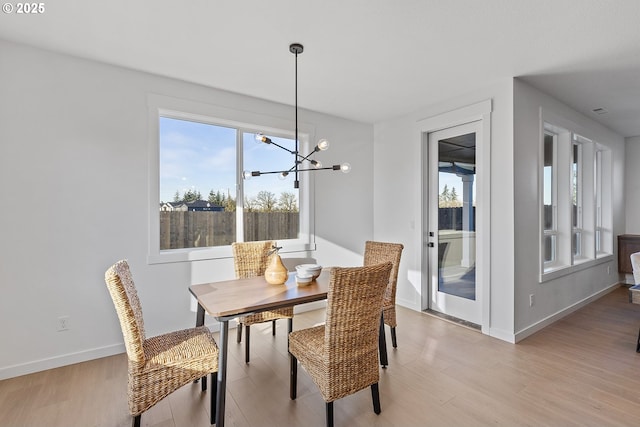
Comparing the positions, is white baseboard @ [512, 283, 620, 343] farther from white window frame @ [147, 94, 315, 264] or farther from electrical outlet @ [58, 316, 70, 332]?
electrical outlet @ [58, 316, 70, 332]

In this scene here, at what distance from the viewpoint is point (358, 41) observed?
2.41 meters

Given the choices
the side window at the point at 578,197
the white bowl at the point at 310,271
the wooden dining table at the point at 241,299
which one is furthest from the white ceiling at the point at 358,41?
the wooden dining table at the point at 241,299

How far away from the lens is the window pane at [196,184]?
318cm

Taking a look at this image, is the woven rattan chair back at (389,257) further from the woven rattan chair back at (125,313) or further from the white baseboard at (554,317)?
the woven rattan chair back at (125,313)

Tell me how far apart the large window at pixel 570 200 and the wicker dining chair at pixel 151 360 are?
3501mm

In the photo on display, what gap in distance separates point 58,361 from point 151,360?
5.12ft

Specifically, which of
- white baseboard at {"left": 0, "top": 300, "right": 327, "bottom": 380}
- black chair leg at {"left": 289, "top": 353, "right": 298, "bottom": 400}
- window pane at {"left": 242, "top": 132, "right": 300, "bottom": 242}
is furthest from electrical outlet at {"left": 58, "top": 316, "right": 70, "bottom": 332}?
black chair leg at {"left": 289, "top": 353, "right": 298, "bottom": 400}

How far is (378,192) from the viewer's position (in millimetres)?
4633

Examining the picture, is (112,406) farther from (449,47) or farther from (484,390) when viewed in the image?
(449,47)

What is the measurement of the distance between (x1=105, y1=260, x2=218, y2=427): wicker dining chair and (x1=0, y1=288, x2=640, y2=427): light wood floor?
1.22 ft

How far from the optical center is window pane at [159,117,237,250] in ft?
10.4

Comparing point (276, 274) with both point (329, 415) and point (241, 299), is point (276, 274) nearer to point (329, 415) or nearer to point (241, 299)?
point (241, 299)

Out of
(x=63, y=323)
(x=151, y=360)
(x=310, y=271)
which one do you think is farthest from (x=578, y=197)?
(x=63, y=323)

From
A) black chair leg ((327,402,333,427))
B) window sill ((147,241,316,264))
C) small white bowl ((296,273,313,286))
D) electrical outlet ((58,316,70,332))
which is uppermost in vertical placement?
window sill ((147,241,316,264))
